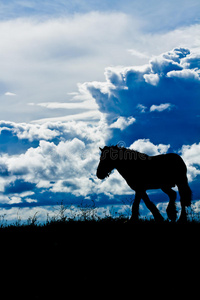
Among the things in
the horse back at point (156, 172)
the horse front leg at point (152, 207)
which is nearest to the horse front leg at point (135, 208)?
the horse front leg at point (152, 207)

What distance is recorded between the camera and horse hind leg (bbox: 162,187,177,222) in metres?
11.2

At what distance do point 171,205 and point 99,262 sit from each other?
579cm

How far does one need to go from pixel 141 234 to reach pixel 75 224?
7.53 feet

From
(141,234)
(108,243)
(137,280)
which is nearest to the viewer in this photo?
(137,280)

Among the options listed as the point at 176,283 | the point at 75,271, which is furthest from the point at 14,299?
the point at 176,283

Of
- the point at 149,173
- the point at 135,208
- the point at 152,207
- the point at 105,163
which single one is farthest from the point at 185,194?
the point at 105,163

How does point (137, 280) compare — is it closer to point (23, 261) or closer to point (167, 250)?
point (167, 250)

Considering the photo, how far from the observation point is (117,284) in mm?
5582

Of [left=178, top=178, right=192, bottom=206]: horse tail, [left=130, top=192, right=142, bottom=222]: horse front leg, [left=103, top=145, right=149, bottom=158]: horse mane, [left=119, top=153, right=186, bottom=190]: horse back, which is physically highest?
[left=103, top=145, right=149, bottom=158]: horse mane

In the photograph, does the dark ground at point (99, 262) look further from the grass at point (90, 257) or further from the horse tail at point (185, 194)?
the horse tail at point (185, 194)

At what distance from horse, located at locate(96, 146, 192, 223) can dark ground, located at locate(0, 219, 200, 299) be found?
2064mm

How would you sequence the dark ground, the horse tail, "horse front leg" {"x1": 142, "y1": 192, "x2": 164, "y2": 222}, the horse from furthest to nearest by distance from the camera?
the horse tail < the horse < "horse front leg" {"x1": 142, "y1": 192, "x2": 164, "y2": 222} < the dark ground

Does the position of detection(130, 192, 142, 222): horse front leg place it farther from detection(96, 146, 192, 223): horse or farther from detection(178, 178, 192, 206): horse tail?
detection(178, 178, 192, 206): horse tail

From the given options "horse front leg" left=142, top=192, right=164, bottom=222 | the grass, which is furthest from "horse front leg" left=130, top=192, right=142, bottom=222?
the grass
